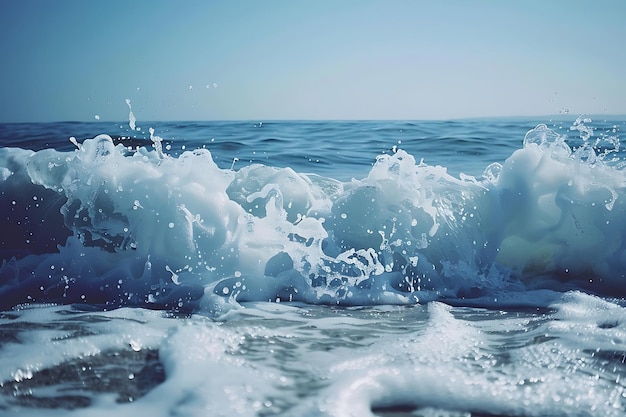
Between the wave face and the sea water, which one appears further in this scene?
the wave face

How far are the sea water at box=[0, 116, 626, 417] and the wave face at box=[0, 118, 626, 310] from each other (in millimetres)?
17

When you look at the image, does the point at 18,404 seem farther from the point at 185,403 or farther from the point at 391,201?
the point at 391,201

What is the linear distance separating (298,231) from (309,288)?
522 millimetres

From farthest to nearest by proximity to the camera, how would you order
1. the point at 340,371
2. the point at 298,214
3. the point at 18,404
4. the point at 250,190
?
the point at 250,190 → the point at 298,214 → the point at 340,371 → the point at 18,404

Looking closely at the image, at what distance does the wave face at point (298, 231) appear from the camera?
3842 mm

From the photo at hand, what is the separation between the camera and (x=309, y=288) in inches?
149

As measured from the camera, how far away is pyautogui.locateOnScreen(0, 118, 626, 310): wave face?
3.84 meters

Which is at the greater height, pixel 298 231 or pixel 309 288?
pixel 298 231

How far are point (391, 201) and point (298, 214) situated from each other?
82cm

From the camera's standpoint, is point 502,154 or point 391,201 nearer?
point 391,201

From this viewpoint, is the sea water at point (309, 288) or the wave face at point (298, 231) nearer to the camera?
the sea water at point (309, 288)

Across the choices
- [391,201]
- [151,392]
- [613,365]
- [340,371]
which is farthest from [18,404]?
[391,201]

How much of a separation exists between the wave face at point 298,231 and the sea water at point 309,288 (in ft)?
0.06

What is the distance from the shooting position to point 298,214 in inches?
180
